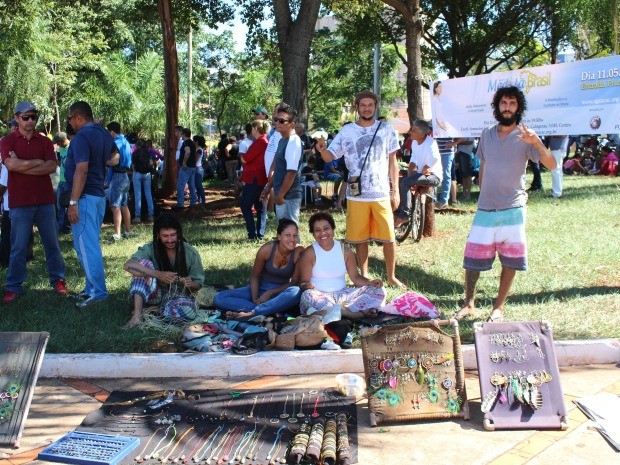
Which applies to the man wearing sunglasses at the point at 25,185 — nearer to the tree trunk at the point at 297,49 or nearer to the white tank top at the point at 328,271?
the white tank top at the point at 328,271

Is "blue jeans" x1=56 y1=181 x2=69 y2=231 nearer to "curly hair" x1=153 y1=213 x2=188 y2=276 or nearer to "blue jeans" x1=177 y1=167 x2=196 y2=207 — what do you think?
"blue jeans" x1=177 y1=167 x2=196 y2=207

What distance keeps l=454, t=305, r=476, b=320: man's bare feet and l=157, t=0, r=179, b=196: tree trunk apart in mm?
11846

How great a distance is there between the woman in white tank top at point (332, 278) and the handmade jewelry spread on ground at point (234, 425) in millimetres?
1540

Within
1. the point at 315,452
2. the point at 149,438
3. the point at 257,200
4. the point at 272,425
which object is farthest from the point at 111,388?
the point at 257,200

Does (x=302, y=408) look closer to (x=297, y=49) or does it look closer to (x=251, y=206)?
(x=251, y=206)

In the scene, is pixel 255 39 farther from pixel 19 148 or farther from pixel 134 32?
pixel 134 32

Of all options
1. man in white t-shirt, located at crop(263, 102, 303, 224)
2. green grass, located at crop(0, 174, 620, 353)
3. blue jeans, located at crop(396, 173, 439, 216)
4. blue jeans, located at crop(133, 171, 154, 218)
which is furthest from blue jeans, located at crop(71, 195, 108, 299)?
blue jeans, located at crop(133, 171, 154, 218)

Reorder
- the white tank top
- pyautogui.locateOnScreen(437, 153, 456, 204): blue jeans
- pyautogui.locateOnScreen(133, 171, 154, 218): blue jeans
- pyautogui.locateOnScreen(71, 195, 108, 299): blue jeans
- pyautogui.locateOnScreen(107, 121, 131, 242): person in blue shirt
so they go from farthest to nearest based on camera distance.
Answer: pyautogui.locateOnScreen(133, 171, 154, 218): blue jeans
pyautogui.locateOnScreen(437, 153, 456, 204): blue jeans
pyautogui.locateOnScreen(107, 121, 131, 242): person in blue shirt
pyautogui.locateOnScreen(71, 195, 108, 299): blue jeans
the white tank top

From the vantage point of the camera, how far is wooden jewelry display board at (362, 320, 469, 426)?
4582 mm

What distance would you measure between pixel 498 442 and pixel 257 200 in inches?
258

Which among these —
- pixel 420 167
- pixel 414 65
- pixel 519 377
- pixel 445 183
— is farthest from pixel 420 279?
pixel 414 65

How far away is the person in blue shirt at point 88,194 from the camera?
7.08 m

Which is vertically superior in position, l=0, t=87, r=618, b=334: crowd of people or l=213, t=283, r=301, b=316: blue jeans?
l=0, t=87, r=618, b=334: crowd of people

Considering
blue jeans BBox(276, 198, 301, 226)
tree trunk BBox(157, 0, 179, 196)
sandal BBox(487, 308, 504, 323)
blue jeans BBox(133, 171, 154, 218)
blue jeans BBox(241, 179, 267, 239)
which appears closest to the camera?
sandal BBox(487, 308, 504, 323)
